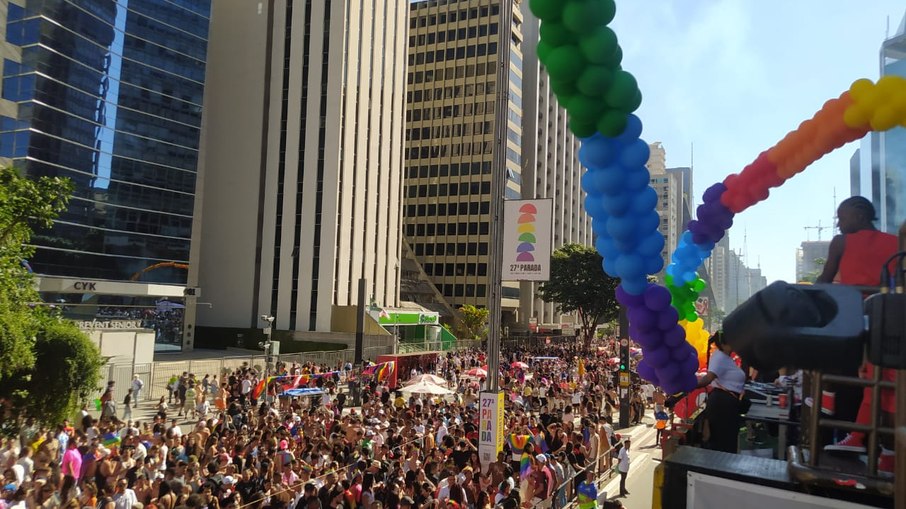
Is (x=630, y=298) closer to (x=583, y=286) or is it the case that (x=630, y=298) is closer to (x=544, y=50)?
(x=544, y=50)

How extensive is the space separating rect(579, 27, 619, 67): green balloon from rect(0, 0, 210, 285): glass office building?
44420 mm

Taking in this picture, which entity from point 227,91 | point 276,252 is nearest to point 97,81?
point 227,91

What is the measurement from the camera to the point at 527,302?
8312cm

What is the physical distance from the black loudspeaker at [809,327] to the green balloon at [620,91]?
2.20m

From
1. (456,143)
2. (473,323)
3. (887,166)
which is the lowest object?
(473,323)

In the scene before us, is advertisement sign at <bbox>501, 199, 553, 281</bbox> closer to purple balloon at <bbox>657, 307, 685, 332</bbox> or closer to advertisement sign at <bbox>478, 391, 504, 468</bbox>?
advertisement sign at <bbox>478, 391, 504, 468</bbox>

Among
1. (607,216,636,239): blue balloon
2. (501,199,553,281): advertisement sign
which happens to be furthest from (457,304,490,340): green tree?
(607,216,636,239): blue balloon

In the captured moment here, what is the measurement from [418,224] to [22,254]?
65.6 m

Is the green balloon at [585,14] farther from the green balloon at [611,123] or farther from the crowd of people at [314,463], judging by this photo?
the crowd of people at [314,463]

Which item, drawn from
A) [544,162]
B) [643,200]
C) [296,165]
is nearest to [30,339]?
[643,200]

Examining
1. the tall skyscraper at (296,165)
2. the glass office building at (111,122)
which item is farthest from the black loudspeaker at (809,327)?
the tall skyscraper at (296,165)

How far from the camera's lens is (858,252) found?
4098 mm

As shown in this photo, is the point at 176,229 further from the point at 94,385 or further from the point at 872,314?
the point at 872,314

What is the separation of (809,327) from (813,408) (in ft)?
2.86
